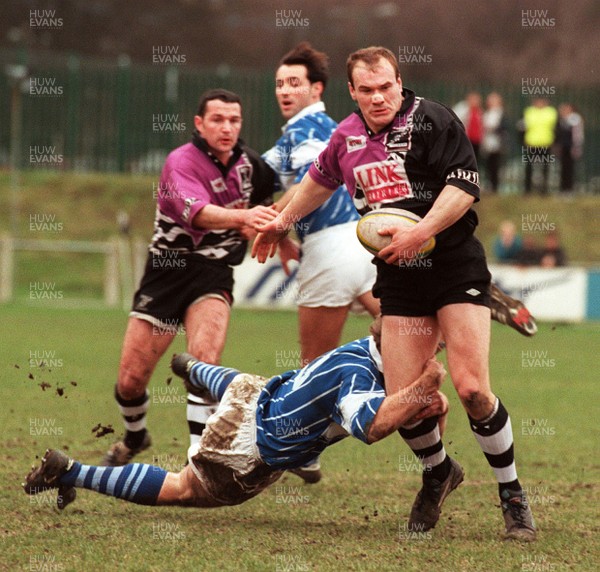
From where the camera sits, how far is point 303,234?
7906 mm

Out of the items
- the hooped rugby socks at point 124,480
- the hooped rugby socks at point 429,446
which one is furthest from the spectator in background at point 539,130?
the hooped rugby socks at point 124,480

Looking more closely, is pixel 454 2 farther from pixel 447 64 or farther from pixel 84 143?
pixel 84 143

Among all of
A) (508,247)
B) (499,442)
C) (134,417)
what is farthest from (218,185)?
(508,247)

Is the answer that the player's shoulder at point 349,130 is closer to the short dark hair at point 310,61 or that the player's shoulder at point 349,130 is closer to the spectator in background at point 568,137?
the short dark hair at point 310,61

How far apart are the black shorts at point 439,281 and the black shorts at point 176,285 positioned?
1.81m

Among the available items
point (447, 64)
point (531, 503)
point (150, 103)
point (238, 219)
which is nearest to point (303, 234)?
point (238, 219)

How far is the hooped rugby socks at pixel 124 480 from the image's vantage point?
6.09 metres

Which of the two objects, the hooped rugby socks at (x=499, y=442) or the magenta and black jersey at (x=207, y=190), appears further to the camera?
the magenta and black jersey at (x=207, y=190)

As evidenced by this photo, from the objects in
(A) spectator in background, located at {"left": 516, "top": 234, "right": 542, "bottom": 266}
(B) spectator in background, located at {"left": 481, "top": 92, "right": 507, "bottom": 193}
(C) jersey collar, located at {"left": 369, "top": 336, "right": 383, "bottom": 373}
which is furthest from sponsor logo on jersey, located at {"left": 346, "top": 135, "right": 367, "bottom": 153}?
(B) spectator in background, located at {"left": 481, "top": 92, "right": 507, "bottom": 193}

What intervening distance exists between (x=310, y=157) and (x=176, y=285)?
1165 mm

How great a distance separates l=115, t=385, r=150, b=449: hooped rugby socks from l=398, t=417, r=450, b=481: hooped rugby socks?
7.15 ft

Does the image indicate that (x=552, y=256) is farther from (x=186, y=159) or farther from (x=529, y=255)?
(x=186, y=159)

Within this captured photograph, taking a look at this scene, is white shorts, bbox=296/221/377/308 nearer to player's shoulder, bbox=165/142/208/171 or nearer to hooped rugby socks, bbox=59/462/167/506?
player's shoulder, bbox=165/142/208/171

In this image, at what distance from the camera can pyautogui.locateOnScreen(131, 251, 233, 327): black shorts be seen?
770 cm
